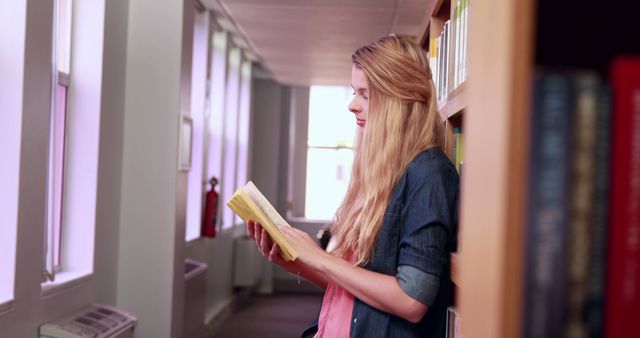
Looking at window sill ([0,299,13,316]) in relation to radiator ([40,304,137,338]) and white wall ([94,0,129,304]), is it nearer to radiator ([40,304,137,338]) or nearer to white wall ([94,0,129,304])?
radiator ([40,304,137,338])

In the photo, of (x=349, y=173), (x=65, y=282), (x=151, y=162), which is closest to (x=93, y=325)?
(x=65, y=282)

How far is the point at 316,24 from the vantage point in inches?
266

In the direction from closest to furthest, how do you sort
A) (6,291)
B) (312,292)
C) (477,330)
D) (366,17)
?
(477,330), (6,291), (366,17), (312,292)

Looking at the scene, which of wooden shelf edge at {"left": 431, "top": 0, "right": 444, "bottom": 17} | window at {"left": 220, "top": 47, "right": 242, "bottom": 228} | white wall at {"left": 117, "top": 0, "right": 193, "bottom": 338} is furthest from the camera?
window at {"left": 220, "top": 47, "right": 242, "bottom": 228}

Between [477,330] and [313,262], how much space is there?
0.97 m

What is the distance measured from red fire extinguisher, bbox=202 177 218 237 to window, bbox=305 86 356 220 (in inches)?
191

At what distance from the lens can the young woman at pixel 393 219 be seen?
5.06 ft

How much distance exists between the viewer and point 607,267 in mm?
488

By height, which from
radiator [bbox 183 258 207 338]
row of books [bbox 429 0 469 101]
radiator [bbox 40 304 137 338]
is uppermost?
row of books [bbox 429 0 469 101]

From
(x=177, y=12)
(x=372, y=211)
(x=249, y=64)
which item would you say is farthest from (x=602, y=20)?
(x=249, y=64)

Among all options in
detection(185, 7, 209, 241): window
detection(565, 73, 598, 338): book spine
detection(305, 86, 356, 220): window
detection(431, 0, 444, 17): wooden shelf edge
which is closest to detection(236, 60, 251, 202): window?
detection(305, 86, 356, 220): window

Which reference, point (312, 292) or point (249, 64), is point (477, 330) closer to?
point (249, 64)

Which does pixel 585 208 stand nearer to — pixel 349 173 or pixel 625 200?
pixel 625 200

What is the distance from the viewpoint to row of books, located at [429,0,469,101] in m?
1.69
